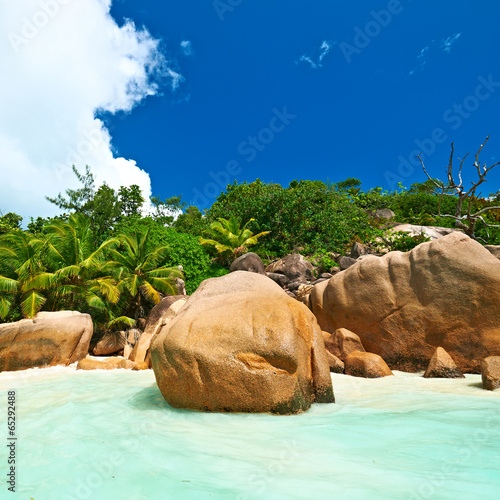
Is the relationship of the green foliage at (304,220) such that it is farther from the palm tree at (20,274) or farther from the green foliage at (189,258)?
the palm tree at (20,274)

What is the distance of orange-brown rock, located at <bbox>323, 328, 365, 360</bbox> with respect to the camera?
7.70 m

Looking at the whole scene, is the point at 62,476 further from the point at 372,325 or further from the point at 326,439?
the point at 372,325

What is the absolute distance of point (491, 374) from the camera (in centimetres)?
550

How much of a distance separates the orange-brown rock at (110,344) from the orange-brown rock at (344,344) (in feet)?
29.3

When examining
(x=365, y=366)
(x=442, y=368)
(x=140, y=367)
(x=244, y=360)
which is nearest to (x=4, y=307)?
(x=140, y=367)

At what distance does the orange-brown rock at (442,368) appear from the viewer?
21.5 ft

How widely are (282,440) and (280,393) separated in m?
0.76

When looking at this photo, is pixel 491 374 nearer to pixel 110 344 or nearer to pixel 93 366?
pixel 93 366

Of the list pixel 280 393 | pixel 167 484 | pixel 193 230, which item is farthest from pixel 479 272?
pixel 193 230

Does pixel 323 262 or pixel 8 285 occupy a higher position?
pixel 323 262

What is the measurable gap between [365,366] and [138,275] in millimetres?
11571

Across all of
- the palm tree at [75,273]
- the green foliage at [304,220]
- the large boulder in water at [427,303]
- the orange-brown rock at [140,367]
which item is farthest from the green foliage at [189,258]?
the large boulder in water at [427,303]

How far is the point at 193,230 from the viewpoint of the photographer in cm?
2461

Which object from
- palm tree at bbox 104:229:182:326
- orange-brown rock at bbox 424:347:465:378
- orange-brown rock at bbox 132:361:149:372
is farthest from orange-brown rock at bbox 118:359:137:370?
orange-brown rock at bbox 424:347:465:378
